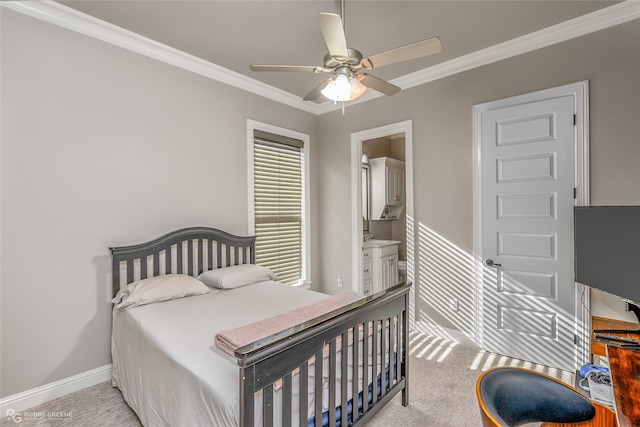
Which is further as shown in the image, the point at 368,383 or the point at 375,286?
the point at 375,286

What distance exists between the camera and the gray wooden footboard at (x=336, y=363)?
111 centimetres

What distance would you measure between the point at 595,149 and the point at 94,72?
13.2ft

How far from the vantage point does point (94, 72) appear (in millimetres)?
2408

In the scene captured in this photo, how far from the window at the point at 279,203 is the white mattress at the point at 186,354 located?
1093 millimetres

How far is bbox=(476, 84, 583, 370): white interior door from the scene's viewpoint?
2.47 m

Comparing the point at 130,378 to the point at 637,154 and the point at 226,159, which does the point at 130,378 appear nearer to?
the point at 226,159

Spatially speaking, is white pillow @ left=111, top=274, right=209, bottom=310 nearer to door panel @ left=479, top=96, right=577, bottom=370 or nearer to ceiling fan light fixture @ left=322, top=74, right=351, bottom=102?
ceiling fan light fixture @ left=322, top=74, right=351, bottom=102

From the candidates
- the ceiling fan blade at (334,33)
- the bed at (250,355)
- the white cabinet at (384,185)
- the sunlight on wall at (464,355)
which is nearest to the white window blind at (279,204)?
the bed at (250,355)

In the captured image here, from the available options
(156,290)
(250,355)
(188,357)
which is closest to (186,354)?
(188,357)

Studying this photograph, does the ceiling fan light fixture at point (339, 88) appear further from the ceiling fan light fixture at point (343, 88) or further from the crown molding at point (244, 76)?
the crown molding at point (244, 76)


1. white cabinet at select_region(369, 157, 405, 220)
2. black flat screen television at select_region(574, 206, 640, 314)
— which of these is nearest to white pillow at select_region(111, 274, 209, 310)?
black flat screen television at select_region(574, 206, 640, 314)

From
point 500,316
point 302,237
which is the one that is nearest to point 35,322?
point 302,237

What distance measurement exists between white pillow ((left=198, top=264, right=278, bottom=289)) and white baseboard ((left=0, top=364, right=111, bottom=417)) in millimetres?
1017

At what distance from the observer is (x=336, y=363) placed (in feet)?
5.08
